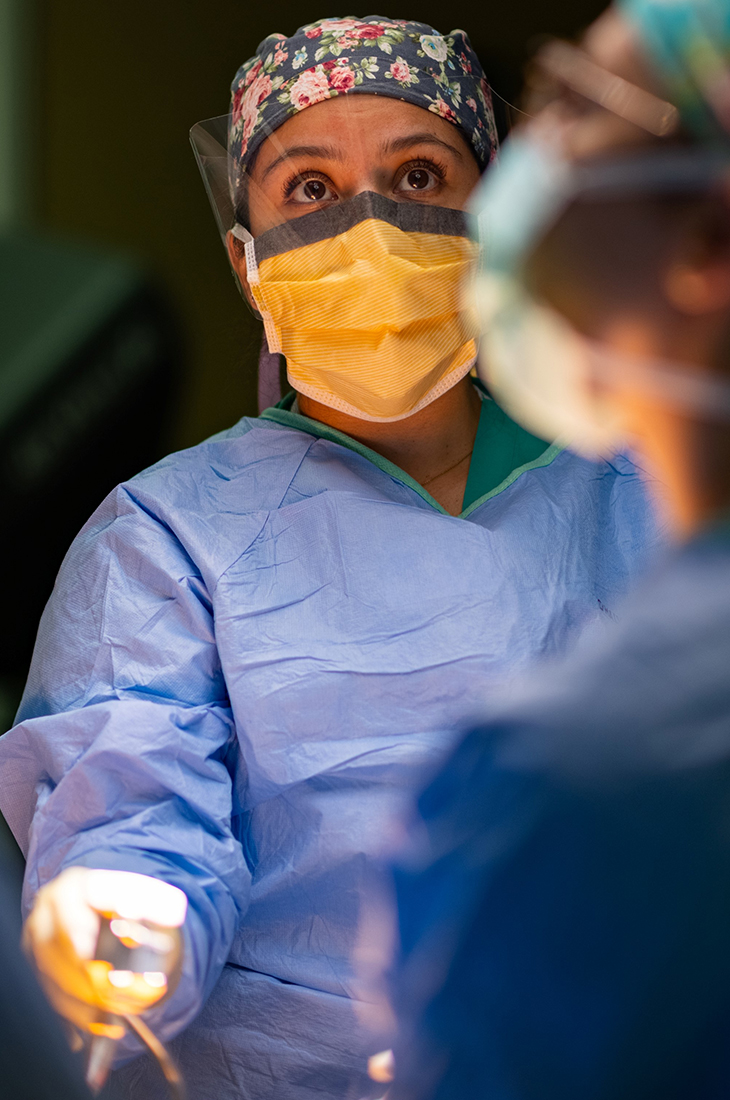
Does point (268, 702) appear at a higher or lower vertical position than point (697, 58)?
lower

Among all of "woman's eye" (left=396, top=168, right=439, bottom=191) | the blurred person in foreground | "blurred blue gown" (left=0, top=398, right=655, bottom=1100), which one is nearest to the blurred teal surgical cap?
the blurred person in foreground

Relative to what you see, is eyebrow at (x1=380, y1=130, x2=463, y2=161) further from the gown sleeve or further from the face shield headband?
the face shield headband

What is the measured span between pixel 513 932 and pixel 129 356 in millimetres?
1364

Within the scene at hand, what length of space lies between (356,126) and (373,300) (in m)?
0.24

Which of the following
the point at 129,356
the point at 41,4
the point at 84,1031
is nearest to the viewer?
the point at 84,1031

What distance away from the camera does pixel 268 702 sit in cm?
116

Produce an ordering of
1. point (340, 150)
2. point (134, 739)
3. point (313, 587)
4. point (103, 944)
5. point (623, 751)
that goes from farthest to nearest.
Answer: point (340, 150) → point (313, 587) → point (134, 739) → point (103, 944) → point (623, 751)

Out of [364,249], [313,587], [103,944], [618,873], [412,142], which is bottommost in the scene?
[103,944]

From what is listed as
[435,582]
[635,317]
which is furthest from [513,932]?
[435,582]

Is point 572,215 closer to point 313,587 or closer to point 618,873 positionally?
point 618,873

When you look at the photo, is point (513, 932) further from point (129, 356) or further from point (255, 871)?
point (129, 356)

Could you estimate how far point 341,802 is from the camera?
1127 millimetres

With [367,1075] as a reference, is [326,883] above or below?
above

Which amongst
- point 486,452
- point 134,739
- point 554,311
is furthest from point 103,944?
point 486,452
